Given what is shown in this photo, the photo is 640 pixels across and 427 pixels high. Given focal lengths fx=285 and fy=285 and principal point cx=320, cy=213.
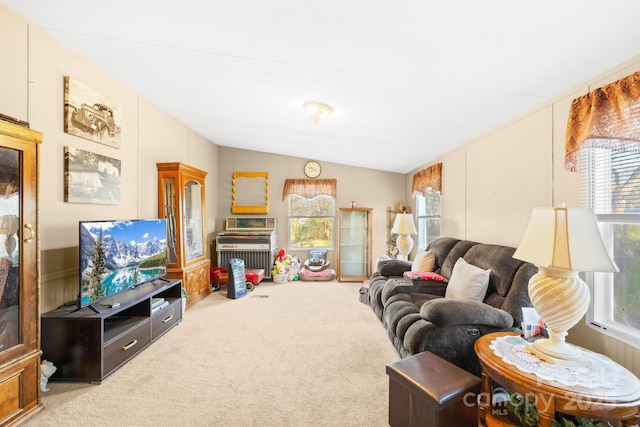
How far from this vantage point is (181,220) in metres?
3.68

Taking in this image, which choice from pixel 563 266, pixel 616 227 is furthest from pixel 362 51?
pixel 616 227

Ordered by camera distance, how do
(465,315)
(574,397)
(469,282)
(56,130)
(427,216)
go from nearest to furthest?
(574,397) → (465,315) → (56,130) → (469,282) → (427,216)

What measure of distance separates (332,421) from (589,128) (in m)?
2.40

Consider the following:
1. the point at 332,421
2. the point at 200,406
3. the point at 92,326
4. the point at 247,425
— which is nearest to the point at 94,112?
the point at 92,326

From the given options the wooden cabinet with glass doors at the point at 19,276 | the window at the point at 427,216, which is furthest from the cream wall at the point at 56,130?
the window at the point at 427,216

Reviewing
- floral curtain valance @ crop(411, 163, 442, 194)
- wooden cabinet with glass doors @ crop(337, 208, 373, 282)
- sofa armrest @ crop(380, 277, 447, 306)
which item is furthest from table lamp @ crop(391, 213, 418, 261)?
sofa armrest @ crop(380, 277, 447, 306)

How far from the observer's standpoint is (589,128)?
177 centimetres

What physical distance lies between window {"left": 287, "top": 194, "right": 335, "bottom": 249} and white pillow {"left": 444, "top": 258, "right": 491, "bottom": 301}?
130 inches

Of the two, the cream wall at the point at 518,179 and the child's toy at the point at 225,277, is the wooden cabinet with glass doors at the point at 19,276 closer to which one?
the child's toy at the point at 225,277

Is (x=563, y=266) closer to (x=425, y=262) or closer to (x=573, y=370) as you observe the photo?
(x=573, y=370)

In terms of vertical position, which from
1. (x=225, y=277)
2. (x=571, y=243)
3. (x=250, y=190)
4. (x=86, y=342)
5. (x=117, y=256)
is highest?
(x=250, y=190)

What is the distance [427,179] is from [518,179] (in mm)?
1946

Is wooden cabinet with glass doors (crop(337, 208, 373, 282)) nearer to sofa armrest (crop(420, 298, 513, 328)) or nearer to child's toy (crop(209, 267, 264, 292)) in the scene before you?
child's toy (crop(209, 267, 264, 292))

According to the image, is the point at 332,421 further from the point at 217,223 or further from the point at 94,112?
the point at 217,223
